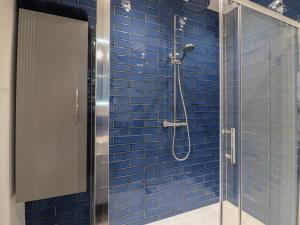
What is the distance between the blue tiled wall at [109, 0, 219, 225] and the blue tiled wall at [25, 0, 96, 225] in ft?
0.74

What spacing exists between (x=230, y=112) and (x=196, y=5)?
127 cm

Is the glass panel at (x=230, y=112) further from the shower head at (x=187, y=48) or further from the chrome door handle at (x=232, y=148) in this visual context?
the shower head at (x=187, y=48)

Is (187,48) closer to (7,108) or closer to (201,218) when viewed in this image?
(7,108)

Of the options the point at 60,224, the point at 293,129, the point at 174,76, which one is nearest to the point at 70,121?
the point at 60,224

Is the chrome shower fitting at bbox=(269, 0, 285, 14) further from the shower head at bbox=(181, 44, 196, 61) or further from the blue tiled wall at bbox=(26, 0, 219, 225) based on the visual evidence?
the shower head at bbox=(181, 44, 196, 61)

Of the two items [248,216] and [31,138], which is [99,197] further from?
[248,216]

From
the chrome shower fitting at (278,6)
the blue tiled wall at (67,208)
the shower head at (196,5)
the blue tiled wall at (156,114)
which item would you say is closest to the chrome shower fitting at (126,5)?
the blue tiled wall at (156,114)

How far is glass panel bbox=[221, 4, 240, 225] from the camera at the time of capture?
4.72ft

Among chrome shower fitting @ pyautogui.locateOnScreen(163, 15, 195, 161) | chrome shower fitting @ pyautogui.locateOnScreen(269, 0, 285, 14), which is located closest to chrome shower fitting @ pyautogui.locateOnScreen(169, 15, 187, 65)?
chrome shower fitting @ pyautogui.locateOnScreen(163, 15, 195, 161)

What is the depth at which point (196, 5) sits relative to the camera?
6.37ft

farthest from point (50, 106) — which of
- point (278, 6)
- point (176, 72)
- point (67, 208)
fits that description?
point (278, 6)

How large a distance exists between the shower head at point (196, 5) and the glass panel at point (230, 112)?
553 mm

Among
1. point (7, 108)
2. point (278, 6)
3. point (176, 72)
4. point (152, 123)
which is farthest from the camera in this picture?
point (176, 72)

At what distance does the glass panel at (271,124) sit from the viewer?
1.55 m
